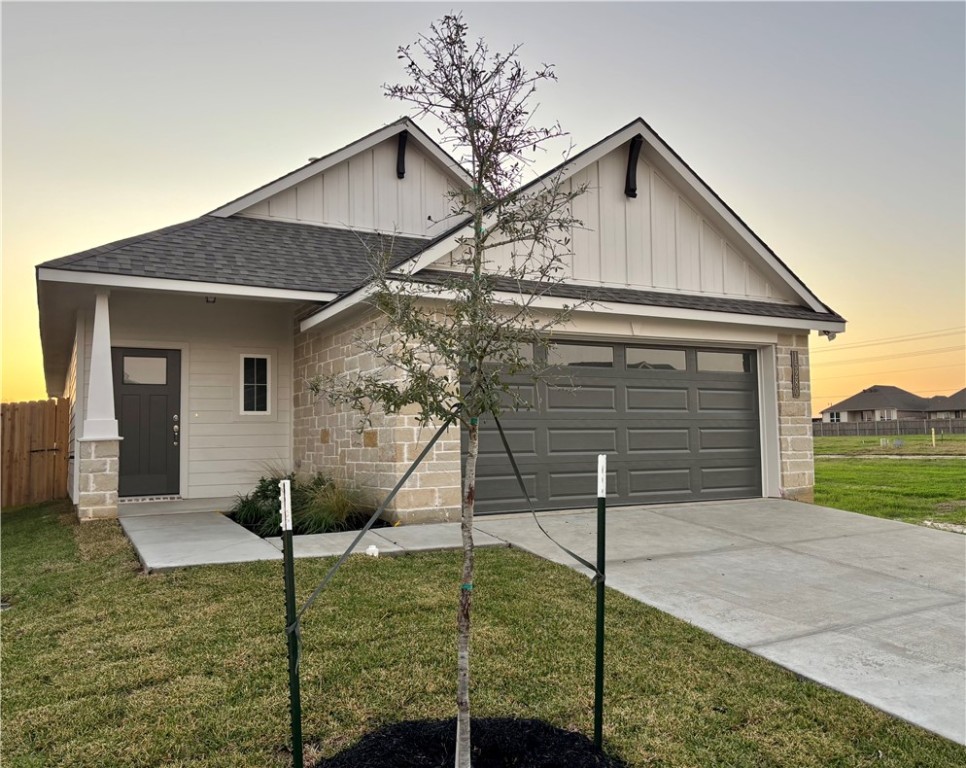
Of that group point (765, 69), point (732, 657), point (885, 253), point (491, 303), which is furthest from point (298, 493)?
point (885, 253)

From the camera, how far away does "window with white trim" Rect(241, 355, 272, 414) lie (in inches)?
447

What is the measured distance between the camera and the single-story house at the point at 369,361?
28.6 ft

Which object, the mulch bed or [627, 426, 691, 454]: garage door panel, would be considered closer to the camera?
the mulch bed

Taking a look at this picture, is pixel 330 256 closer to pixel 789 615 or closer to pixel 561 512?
pixel 561 512

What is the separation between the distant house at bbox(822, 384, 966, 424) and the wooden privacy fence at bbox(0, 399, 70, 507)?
68770 mm

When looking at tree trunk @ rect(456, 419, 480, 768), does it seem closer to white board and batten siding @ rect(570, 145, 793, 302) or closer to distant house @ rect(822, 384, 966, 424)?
white board and batten siding @ rect(570, 145, 793, 302)

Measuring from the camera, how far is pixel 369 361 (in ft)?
28.2

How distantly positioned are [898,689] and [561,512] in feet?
18.3

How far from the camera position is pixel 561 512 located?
9.10 meters

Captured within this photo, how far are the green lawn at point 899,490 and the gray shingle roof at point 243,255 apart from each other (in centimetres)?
921

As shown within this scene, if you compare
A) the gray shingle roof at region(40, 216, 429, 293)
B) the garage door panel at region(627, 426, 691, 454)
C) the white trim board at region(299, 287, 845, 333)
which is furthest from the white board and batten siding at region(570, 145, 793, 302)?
the gray shingle roof at region(40, 216, 429, 293)

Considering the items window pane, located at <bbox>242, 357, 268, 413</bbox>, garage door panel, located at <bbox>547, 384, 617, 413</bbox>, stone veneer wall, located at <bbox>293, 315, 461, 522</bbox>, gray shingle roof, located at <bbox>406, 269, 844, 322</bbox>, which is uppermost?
gray shingle roof, located at <bbox>406, 269, 844, 322</bbox>

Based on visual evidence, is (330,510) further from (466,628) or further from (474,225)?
(474,225)

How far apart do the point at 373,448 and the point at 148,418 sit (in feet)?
14.5
